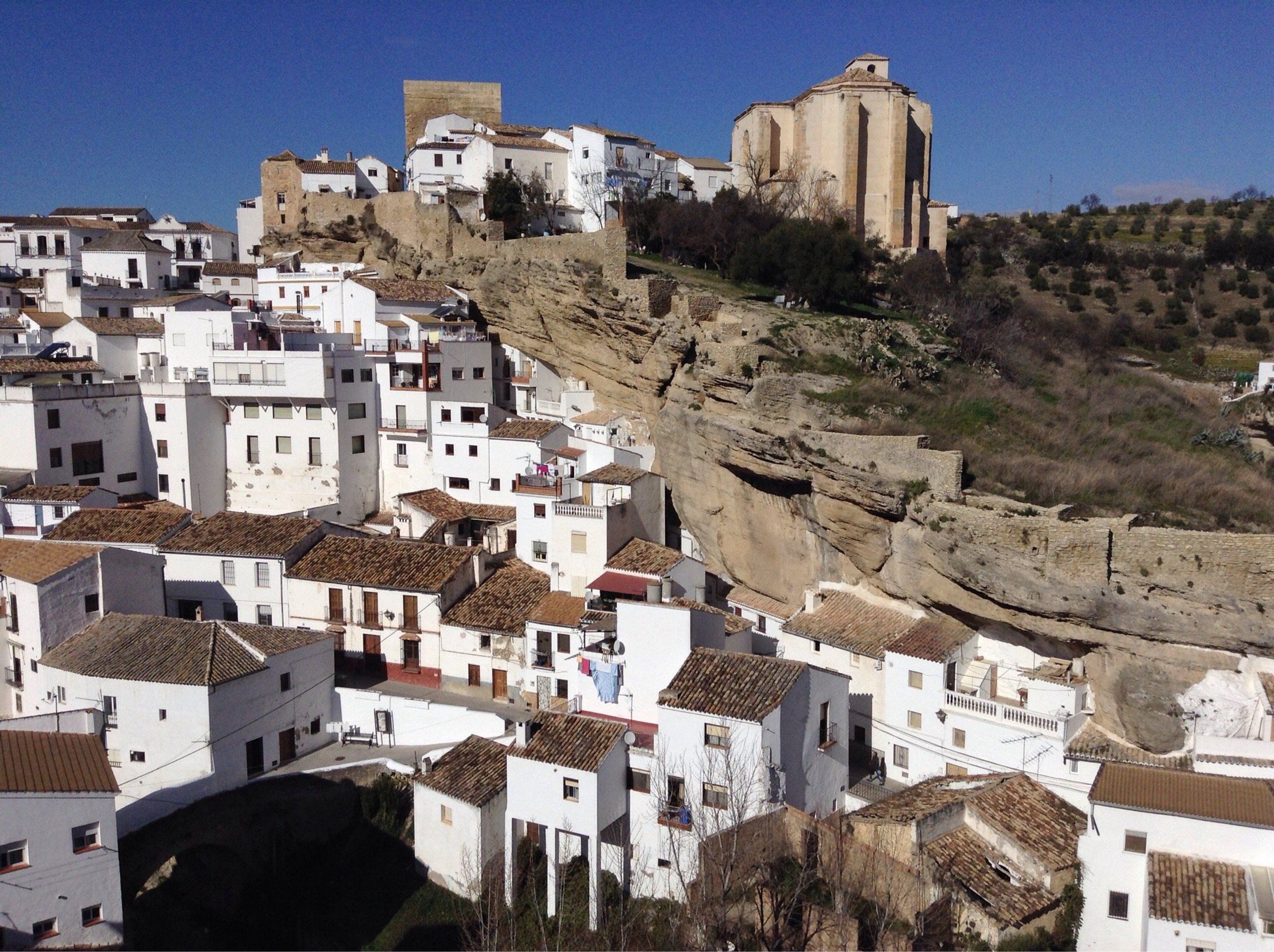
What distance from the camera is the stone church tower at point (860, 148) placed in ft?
119

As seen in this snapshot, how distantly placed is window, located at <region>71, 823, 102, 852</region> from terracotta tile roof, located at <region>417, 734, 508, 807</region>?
15.9ft

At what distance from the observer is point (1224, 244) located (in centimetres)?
4481

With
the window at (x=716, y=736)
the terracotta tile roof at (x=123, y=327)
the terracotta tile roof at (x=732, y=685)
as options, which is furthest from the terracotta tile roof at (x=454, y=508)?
the terracotta tile roof at (x=123, y=327)

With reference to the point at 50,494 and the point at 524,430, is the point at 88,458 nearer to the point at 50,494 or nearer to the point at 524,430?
the point at 50,494

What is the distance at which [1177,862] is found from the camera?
13.9m

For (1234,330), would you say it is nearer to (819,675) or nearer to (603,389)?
(603,389)

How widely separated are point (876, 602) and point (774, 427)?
4277 mm

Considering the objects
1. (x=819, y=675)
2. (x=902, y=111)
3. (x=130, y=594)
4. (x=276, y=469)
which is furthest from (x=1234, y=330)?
(x=130, y=594)

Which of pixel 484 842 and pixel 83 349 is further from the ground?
pixel 83 349

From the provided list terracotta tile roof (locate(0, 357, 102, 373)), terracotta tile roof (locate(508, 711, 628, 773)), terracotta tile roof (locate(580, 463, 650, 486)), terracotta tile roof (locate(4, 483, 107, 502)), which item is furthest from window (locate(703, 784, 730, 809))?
terracotta tile roof (locate(0, 357, 102, 373))

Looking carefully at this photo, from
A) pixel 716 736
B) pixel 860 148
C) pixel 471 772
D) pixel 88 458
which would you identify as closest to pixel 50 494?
pixel 88 458

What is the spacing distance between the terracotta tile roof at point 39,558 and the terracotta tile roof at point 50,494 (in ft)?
6.06

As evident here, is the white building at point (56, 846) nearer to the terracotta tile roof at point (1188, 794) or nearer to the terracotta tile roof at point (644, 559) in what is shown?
the terracotta tile roof at point (644, 559)

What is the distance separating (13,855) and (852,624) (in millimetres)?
14573
